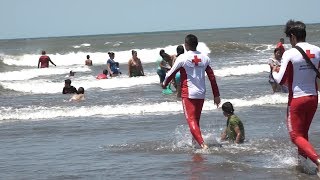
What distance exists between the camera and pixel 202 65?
26.9 ft

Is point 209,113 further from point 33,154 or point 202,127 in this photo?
point 33,154

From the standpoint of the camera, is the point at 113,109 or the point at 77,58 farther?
the point at 77,58

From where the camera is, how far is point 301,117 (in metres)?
6.30

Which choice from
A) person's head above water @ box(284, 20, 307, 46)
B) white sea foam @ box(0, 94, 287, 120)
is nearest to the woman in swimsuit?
white sea foam @ box(0, 94, 287, 120)

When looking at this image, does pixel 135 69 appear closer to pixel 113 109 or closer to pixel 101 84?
pixel 101 84

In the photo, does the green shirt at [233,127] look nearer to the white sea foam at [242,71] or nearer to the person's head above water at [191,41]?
the person's head above water at [191,41]

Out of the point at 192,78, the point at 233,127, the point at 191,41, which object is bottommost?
the point at 233,127

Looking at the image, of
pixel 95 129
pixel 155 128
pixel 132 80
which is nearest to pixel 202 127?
pixel 155 128

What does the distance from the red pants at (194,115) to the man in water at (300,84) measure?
1952 mm

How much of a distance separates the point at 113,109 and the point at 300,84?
25.2ft

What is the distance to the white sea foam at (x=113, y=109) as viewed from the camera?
1314 cm

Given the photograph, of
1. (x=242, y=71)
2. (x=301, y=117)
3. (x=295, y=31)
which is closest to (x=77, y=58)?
(x=242, y=71)

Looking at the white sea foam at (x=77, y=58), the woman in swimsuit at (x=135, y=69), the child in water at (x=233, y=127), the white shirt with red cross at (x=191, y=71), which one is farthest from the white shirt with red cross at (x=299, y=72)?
the white sea foam at (x=77, y=58)

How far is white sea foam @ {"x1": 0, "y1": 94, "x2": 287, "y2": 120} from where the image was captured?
13.1 meters
